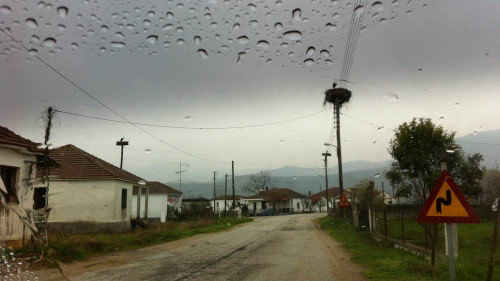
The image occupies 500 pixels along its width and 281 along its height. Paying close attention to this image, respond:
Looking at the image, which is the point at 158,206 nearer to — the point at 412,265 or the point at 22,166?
the point at 22,166

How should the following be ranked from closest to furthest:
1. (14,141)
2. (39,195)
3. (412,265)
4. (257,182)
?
(412,265)
(14,141)
(39,195)
(257,182)

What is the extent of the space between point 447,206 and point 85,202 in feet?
67.4

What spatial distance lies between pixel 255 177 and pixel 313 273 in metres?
112

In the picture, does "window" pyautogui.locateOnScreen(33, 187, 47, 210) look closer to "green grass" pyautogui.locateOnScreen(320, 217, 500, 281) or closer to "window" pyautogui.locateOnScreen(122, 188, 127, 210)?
"window" pyautogui.locateOnScreen(122, 188, 127, 210)

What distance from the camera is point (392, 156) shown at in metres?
37.7

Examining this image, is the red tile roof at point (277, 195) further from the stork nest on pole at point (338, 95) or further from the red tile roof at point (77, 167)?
the red tile roof at point (77, 167)

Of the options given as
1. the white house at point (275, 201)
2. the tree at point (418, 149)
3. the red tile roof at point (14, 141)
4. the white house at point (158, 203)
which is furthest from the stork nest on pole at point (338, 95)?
the white house at point (275, 201)

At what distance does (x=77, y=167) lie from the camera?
77.4 ft

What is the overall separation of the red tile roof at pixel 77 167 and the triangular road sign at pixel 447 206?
779 inches

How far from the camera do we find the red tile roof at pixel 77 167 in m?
22.6

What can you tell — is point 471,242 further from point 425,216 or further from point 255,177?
point 255,177

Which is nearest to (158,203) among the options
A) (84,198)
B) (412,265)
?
(84,198)

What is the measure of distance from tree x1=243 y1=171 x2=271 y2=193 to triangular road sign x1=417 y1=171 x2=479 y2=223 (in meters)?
113

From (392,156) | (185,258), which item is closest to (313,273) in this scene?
(185,258)
